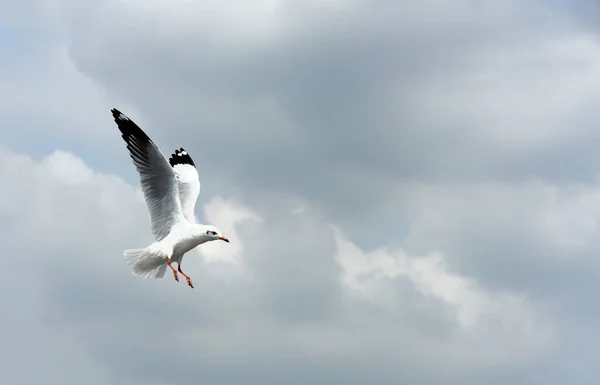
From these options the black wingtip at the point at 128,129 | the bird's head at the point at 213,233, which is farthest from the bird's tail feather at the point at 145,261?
the black wingtip at the point at 128,129

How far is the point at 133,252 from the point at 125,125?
549cm

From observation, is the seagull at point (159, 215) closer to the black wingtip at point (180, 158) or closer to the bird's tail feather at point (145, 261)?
the bird's tail feather at point (145, 261)

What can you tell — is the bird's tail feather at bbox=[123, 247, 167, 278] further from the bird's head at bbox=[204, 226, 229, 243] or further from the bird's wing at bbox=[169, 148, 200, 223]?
the bird's wing at bbox=[169, 148, 200, 223]

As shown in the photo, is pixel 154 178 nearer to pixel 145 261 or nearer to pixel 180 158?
A: pixel 145 261

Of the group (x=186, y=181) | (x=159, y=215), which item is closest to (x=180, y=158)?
(x=186, y=181)

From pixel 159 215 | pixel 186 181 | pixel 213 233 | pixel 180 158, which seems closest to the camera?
pixel 213 233

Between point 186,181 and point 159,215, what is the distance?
670cm

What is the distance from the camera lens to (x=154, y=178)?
4216 centimetres

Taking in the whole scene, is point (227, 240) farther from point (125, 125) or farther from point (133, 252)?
point (125, 125)

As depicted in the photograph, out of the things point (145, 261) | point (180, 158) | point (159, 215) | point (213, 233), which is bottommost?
point (145, 261)

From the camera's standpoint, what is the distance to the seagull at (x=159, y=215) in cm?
4169

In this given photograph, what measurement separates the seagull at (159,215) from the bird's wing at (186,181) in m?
2.47

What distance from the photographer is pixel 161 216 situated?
43156 millimetres

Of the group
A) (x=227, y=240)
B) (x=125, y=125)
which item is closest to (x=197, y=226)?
(x=227, y=240)
